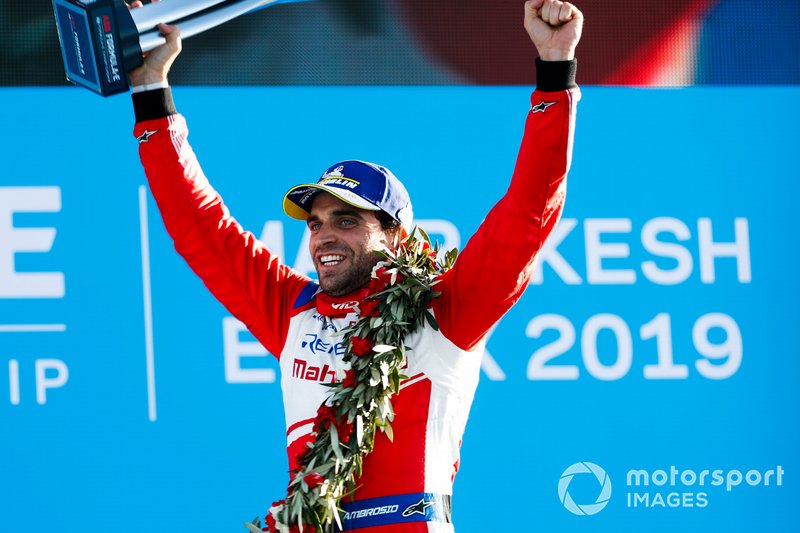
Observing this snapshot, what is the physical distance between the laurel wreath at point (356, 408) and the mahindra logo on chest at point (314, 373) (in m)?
0.03

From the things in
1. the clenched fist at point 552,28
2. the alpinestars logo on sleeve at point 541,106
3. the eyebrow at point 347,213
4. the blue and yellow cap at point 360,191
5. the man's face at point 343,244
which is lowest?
the man's face at point 343,244

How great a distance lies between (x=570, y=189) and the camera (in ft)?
13.2

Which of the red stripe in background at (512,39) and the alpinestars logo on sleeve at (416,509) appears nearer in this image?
the alpinestars logo on sleeve at (416,509)

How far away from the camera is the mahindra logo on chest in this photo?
243 centimetres

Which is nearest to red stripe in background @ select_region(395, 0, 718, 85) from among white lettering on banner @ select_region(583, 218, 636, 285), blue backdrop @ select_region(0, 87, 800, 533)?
blue backdrop @ select_region(0, 87, 800, 533)

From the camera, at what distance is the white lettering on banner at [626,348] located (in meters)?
3.92

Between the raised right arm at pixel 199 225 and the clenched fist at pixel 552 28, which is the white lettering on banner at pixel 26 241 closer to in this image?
the raised right arm at pixel 199 225

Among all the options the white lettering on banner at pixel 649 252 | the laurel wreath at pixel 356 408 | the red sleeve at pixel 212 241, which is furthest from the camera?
the white lettering on banner at pixel 649 252

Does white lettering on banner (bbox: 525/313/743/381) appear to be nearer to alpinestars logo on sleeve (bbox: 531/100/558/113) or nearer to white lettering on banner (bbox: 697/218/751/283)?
white lettering on banner (bbox: 697/218/751/283)

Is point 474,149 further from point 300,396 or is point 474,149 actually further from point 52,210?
point 300,396

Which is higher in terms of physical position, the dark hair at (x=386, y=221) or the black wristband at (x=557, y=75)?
the black wristband at (x=557, y=75)

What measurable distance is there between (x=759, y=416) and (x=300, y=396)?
2167 mm

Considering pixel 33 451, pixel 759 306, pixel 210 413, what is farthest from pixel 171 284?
pixel 759 306

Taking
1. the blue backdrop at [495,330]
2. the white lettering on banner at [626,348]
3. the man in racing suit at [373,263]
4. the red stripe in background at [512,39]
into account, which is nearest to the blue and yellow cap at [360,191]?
the man in racing suit at [373,263]
